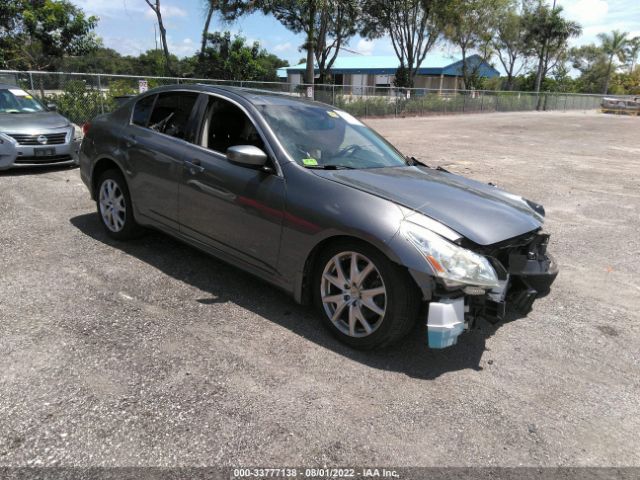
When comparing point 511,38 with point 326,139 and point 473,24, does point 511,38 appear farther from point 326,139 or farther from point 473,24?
point 326,139

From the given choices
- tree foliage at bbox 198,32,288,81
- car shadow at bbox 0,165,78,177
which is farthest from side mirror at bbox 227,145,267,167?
tree foliage at bbox 198,32,288,81

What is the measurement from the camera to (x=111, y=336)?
136 inches

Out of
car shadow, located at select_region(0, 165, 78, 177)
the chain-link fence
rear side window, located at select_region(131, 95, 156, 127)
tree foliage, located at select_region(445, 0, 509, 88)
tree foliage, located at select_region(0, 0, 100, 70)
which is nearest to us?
rear side window, located at select_region(131, 95, 156, 127)

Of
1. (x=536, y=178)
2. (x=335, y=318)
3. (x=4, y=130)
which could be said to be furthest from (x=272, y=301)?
(x=536, y=178)

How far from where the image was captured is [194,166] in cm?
426

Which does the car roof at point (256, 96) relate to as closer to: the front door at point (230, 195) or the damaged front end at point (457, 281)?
the front door at point (230, 195)

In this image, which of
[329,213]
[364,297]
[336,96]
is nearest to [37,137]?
[329,213]

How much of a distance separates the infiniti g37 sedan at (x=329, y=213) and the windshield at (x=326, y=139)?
0.05ft

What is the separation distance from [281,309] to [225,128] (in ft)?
5.28

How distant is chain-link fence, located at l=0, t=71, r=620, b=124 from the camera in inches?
587

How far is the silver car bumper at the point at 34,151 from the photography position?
8.35m

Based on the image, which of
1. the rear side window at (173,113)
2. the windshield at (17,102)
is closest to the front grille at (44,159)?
the windshield at (17,102)

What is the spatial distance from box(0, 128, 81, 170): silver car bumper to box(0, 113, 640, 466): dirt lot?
3963mm

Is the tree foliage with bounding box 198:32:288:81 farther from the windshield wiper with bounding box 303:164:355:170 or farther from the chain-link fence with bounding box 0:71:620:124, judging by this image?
the windshield wiper with bounding box 303:164:355:170
